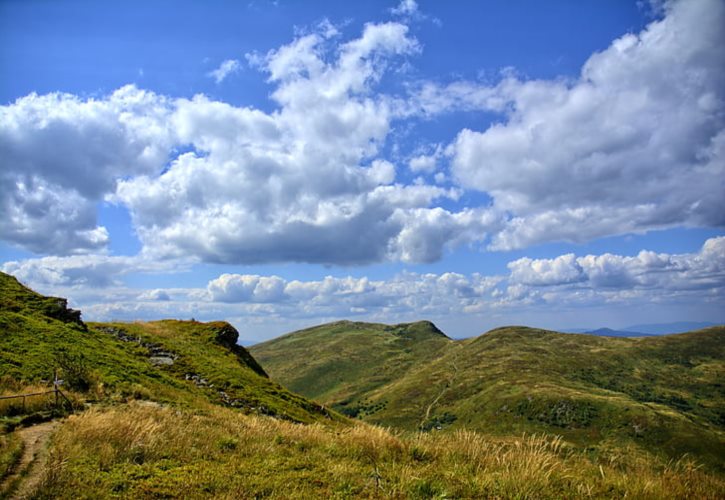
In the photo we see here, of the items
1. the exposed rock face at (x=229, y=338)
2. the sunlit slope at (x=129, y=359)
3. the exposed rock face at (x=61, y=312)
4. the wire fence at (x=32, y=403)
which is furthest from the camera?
the exposed rock face at (x=229, y=338)

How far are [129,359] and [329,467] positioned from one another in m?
28.0

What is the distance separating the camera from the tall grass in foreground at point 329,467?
860cm

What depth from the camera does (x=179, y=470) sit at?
9.89 metres

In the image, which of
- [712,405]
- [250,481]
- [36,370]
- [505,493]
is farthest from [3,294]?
[712,405]

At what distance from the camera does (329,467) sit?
10.3 m

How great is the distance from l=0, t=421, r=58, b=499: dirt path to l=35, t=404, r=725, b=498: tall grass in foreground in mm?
360

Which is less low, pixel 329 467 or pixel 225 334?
pixel 225 334

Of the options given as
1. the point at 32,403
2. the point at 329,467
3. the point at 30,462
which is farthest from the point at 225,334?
the point at 329,467

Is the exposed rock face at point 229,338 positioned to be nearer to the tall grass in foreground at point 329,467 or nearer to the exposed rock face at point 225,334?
the exposed rock face at point 225,334

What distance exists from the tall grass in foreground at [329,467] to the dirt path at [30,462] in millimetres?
360

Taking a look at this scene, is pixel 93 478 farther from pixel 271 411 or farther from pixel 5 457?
pixel 271 411

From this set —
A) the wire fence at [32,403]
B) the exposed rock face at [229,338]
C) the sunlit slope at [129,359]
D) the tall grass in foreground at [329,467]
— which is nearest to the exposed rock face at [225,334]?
the exposed rock face at [229,338]

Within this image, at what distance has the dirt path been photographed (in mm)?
8297

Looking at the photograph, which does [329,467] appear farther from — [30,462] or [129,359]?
[129,359]
